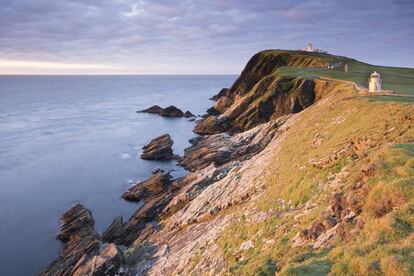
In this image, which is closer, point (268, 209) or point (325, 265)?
point (325, 265)

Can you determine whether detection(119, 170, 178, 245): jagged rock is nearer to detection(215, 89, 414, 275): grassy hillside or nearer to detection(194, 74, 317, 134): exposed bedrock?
detection(215, 89, 414, 275): grassy hillside

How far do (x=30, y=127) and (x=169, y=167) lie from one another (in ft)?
212

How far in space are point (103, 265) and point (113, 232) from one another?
9582 mm

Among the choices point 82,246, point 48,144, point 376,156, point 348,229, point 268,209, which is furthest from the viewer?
point 48,144

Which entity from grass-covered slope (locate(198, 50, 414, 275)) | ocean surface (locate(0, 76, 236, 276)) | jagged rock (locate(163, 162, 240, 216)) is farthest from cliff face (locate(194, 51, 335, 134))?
grass-covered slope (locate(198, 50, 414, 275))

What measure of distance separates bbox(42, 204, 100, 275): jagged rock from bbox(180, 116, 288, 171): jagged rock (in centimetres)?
1969

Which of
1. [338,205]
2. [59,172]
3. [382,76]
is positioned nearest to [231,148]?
[59,172]

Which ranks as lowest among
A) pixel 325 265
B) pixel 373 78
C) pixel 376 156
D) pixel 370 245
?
pixel 325 265

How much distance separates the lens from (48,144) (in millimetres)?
76750

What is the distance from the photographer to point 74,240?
33344mm

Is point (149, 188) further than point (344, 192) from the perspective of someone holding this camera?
Yes

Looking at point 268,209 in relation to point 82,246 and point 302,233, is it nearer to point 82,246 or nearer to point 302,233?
point 302,233

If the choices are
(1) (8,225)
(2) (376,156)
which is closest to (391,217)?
(2) (376,156)

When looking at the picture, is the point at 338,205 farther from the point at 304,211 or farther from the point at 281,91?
the point at 281,91
